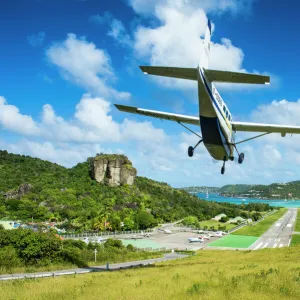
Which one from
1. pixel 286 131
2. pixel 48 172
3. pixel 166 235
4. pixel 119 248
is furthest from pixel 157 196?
pixel 286 131

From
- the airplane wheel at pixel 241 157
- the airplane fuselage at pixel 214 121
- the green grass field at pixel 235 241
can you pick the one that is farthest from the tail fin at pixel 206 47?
the green grass field at pixel 235 241

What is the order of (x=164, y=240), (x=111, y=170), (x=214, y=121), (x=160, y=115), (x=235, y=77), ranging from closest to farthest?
1. (x=235, y=77)
2. (x=214, y=121)
3. (x=160, y=115)
4. (x=164, y=240)
5. (x=111, y=170)

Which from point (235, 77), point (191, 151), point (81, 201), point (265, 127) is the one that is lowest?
point (81, 201)

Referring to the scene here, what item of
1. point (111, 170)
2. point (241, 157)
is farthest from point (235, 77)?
point (111, 170)

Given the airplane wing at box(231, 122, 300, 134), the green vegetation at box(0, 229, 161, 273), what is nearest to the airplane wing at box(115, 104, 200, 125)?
the airplane wing at box(231, 122, 300, 134)

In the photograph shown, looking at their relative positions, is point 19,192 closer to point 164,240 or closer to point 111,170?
point 111,170

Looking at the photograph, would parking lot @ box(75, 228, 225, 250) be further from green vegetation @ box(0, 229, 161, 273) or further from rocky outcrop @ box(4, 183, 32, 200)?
rocky outcrop @ box(4, 183, 32, 200)
